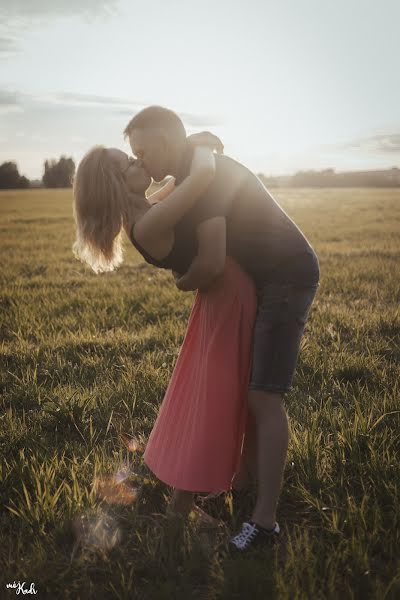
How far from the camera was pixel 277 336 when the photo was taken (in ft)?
7.41

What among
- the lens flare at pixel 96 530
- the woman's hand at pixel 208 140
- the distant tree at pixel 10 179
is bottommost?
the lens flare at pixel 96 530

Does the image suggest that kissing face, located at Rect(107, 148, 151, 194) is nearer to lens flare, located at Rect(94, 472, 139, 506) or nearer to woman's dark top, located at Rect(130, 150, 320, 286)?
woman's dark top, located at Rect(130, 150, 320, 286)

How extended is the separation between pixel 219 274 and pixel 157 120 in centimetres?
74

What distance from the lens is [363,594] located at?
1.97m

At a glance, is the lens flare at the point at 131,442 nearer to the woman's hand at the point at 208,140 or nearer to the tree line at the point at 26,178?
the woman's hand at the point at 208,140

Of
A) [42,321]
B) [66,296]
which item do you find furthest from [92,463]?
[66,296]

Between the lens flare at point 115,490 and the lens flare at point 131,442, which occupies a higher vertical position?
the lens flare at point 131,442

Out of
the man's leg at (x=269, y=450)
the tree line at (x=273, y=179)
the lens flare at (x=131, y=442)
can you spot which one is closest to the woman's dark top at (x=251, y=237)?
the man's leg at (x=269, y=450)

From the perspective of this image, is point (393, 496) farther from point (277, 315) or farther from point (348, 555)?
point (277, 315)

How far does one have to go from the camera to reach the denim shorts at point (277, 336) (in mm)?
2260

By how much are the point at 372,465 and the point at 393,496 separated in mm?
264

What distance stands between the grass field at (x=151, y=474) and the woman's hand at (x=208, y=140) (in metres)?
1.63

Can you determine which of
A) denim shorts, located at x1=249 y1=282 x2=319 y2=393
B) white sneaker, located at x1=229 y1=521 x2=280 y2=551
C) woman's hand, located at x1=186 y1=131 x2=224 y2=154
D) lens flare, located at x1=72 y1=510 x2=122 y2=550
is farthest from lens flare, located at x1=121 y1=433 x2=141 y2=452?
woman's hand, located at x1=186 y1=131 x2=224 y2=154

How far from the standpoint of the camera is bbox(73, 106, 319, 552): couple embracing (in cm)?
212
